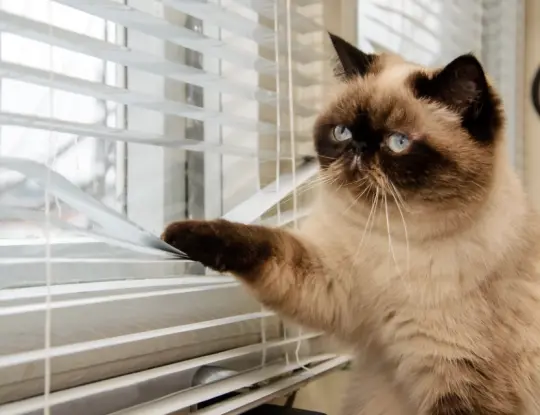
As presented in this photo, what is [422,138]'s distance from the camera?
3.10 ft

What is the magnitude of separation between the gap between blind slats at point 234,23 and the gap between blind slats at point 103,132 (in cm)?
20

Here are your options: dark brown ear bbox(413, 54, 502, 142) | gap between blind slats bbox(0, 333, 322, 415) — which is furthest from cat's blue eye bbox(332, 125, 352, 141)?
gap between blind slats bbox(0, 333, 322, 415)

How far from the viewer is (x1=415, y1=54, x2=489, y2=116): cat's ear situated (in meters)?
0.90

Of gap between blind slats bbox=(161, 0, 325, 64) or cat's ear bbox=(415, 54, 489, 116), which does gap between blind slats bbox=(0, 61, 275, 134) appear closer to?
gap between blind slats bbox=(161, 0, 325, 64)

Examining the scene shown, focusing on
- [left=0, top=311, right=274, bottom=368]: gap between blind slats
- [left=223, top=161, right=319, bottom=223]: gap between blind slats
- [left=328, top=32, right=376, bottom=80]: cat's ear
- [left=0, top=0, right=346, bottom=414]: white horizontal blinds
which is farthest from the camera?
[left=223, top=161, right=319, bottom=223]: gap between blind slats

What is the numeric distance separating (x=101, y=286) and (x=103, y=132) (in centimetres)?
21

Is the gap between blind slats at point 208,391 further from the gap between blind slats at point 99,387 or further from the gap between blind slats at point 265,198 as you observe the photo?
the gap between blind slats at point 265,198

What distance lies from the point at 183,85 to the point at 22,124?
55 cm

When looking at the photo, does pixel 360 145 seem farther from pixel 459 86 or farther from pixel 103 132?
pixel 103 132

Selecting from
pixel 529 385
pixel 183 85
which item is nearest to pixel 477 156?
pixel 529 385

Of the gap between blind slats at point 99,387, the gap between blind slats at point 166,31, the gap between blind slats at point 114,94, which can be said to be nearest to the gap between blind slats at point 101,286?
the gap between blind slats at point 99,387

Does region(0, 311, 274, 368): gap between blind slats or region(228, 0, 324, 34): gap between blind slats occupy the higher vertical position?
region(228, 0, 324, 34): gap between blind slats

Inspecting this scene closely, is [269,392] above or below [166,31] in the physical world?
below

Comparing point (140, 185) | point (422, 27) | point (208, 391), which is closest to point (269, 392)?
point (208, 391)
